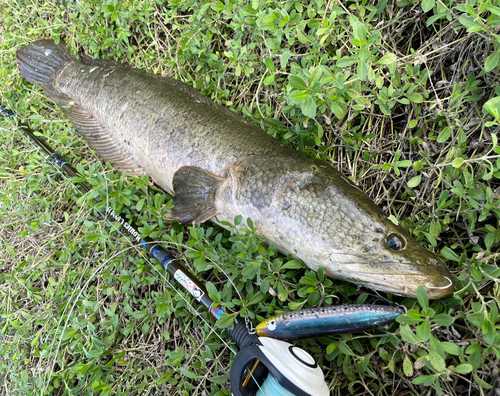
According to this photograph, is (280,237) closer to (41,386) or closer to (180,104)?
(180,104)

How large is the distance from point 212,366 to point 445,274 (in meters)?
1.39

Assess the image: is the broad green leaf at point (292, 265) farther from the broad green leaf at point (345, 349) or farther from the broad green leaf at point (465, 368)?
the broad green leaf at point (465, 368)

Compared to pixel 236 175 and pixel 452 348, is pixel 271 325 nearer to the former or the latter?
pixel 452 348

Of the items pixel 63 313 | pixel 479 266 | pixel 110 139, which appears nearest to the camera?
pixel 479 266

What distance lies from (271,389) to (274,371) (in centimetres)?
19

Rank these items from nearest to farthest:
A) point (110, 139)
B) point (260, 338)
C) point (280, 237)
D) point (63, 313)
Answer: point (260, 338), point (280, 237), point (63, 313), point (110, 139)

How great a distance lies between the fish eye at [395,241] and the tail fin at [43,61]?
358 centimetres

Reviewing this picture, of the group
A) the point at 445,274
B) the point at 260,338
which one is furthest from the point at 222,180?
the point at 445,274

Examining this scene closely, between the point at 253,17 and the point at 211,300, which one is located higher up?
the point at 253,17

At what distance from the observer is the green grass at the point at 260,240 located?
1.50 m

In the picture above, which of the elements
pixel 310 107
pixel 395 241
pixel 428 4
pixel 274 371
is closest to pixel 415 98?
pixel 428 4

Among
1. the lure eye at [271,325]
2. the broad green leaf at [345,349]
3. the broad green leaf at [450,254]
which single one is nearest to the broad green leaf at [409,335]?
the broad green leaf at [345,349]

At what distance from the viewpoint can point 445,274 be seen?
1.43 meters

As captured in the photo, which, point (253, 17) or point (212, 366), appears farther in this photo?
point (253, 17)
